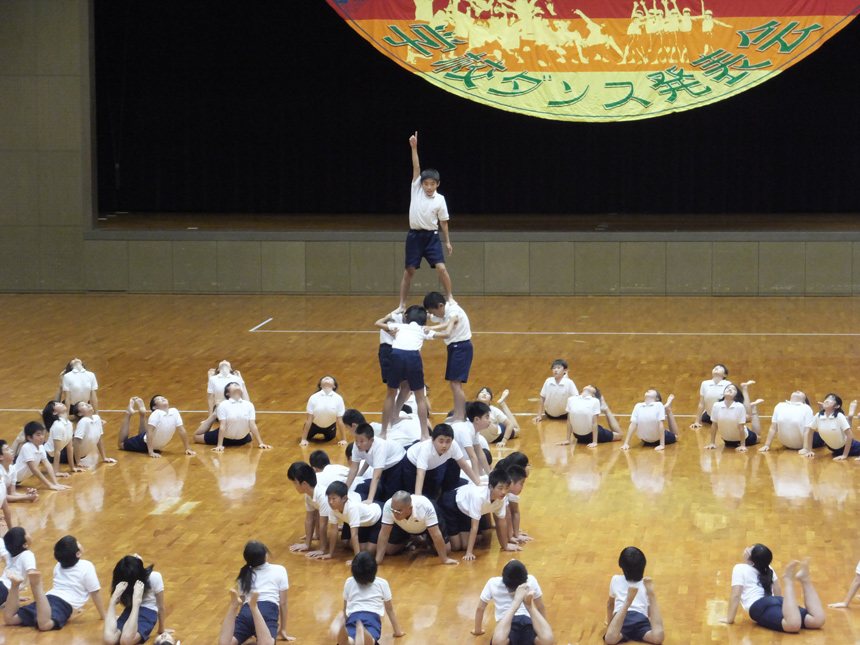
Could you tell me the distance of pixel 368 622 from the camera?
7.32 meters

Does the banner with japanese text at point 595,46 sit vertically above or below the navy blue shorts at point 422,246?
above

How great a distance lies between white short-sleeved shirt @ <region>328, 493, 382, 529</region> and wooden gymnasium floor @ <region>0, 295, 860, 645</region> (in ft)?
1.12

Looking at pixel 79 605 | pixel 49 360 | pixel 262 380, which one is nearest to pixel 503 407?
pixel 262 380

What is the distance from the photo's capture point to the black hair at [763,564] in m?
7.75

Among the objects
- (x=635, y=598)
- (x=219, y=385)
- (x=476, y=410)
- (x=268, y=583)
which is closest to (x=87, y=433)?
(x=219, y=385)

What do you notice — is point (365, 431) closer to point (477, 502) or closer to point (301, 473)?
point (301, 473)

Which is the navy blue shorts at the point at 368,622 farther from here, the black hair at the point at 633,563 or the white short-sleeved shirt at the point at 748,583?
the white short-sleeved shirt at the point at 748,583

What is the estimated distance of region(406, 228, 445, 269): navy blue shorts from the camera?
41.3ft

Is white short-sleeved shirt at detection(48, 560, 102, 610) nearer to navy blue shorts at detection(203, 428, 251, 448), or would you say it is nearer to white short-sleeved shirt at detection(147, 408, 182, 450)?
white short-sleeved shirt at detection(147, 408, 182, 450)

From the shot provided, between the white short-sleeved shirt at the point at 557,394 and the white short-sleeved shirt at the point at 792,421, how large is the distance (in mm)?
2315

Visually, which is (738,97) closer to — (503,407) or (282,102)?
(282,102)

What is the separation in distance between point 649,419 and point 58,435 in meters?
5.90

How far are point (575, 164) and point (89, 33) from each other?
11.0 metres

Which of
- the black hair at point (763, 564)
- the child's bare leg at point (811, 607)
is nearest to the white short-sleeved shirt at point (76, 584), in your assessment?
the black hair at point (763, 564)
